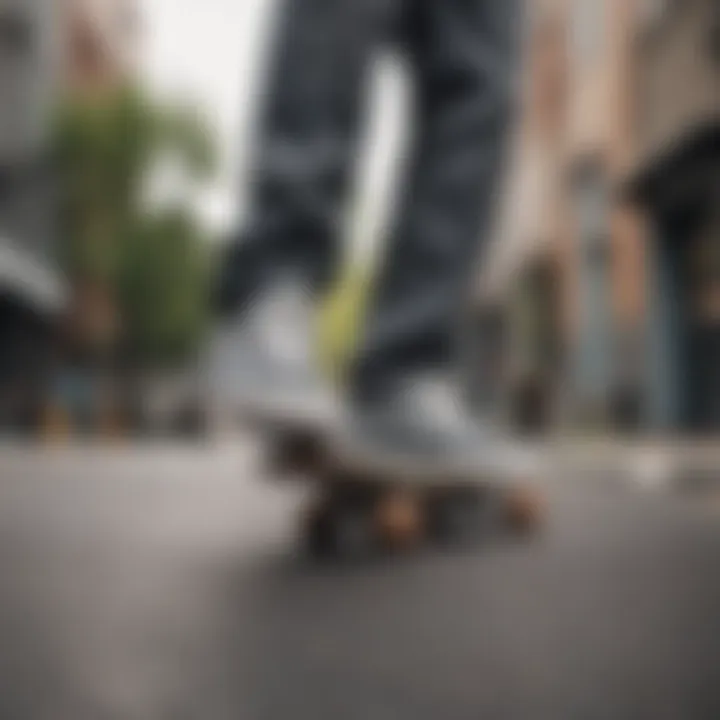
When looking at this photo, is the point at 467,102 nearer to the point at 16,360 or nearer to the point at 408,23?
the point at 408,23

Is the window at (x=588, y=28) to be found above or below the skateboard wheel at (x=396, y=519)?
above

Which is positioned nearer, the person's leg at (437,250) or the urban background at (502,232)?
the person's leg at (437,250)

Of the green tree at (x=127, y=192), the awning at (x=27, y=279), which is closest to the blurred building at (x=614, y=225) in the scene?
the green tree at (x=127, y=192)

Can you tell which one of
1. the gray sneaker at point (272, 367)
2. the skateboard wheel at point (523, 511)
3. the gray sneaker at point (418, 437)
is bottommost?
the skateboard wheel at point (523, 511)

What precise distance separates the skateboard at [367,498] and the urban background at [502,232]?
21cm

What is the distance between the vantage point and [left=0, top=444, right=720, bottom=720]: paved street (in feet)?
1.56

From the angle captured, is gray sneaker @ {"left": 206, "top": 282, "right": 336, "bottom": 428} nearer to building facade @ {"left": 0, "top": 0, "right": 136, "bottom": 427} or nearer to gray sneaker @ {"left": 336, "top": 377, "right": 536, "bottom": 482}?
gray sneaker @ {"left": 336, "top": 377, "right": 536, "bottom": 482}

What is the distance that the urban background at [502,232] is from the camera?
144 cm

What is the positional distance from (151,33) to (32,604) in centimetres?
44

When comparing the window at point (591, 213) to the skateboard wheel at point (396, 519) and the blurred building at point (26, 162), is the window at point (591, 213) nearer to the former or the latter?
the blurred building at point (26, 162)

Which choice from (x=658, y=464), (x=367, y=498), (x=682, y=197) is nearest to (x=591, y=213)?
(x=682, y=197)

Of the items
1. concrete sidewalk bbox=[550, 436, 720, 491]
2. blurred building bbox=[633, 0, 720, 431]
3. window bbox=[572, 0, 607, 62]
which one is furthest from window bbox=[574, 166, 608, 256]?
window bbox=[572, 0, 607, 62]

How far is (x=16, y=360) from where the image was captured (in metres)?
1.88

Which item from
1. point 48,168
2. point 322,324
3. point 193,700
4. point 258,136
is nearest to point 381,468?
point 322,324
